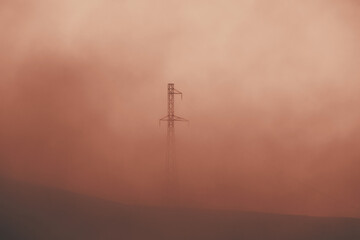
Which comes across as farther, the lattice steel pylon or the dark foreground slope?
the lattice steel pylon

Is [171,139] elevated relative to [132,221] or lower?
elevated

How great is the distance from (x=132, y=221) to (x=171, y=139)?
2.70 metres

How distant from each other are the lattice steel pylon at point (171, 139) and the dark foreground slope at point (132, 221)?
933mm

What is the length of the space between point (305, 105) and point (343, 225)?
3.55 metres

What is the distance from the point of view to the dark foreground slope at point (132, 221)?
451 inches

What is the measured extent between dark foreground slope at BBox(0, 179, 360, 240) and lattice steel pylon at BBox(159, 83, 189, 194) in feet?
3.06

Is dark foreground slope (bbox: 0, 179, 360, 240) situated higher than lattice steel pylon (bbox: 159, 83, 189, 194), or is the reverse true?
lattice steel pylon (bbox: 159, 83, 189, 194)

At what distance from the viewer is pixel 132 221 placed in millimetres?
12234

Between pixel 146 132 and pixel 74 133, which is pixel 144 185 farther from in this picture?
pixel 74 133

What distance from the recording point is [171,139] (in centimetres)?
1375

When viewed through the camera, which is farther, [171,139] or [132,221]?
[171,139]

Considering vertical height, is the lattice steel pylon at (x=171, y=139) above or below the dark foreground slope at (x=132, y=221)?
above

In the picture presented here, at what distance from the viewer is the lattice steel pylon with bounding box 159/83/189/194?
1338 cm

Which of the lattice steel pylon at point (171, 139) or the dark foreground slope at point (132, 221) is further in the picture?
the lattice steel pylon at point (171, 139)
